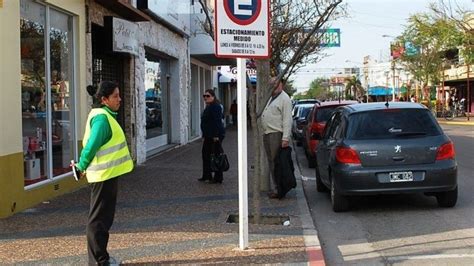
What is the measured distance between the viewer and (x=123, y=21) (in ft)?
43.0

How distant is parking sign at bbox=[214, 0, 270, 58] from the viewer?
6.41m

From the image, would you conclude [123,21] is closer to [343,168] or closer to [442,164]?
[343,168]

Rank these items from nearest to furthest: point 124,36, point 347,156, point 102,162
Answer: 1. point 102,162
2. point 347,156
3. point 124,36

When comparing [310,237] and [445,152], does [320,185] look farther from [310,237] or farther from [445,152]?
[310,237]

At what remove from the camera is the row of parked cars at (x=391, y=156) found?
859 centimetres

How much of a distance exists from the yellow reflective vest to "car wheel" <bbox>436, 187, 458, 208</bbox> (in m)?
5.31

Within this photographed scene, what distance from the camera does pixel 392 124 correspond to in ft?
29.4

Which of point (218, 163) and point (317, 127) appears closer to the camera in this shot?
point (218, 163)

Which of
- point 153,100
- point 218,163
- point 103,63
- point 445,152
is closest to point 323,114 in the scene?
point 218,163

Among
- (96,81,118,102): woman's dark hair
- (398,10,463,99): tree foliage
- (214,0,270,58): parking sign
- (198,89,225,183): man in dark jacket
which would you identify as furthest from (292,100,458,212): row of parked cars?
(398,10,463,99): tree foliage

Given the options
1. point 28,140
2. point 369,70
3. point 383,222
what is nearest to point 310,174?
point 383,222

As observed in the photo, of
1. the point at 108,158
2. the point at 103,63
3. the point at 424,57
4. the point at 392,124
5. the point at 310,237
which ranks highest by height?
the point at 424,57

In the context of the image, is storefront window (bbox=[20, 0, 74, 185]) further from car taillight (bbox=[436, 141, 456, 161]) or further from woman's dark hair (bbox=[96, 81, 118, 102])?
car taillight (bbox=[436, 141, 456, 161])

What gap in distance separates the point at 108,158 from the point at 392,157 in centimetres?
453
